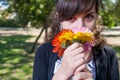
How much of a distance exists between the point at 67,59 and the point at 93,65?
12.1 inches

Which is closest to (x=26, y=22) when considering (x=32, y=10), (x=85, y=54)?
(x=32, y=10)

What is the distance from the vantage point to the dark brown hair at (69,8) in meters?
1.65

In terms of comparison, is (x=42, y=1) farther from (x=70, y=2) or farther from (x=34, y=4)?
(x=70, y=2)

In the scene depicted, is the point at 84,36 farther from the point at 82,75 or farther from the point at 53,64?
the point at 53,64

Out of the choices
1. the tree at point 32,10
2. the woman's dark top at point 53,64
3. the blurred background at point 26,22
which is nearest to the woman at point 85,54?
the woman's dark top at point 53,64

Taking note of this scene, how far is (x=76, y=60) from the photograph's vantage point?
1403 mm

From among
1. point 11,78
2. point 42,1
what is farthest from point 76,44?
point 42,1

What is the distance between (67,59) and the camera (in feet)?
4.70

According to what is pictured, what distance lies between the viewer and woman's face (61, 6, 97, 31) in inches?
62.7

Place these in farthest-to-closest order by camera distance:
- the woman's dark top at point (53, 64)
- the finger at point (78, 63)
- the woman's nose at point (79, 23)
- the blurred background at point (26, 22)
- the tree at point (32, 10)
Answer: the tree at point (32, 10)
the blurred background at point (26, 22)
the woman's dark top at point (53, 64)
the woman's nose at point (79, 23)
the finger at point (78, 63)

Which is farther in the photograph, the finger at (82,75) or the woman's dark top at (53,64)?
the woman's dark top at (53,64)

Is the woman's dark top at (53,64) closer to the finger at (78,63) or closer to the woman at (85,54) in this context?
the woman at (85,54)

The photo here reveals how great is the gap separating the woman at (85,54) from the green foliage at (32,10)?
10373 mm

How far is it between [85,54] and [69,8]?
312 mm
